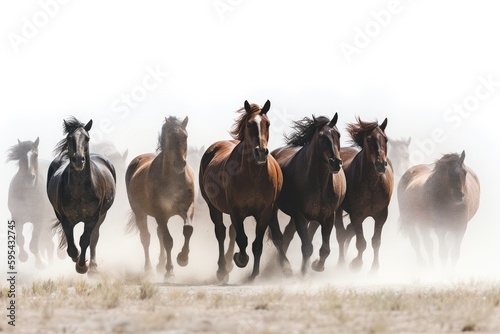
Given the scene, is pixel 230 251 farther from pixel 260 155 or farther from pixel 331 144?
pixel 260 155

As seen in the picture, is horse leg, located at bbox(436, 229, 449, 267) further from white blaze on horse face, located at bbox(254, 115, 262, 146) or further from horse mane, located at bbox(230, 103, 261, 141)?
white blaze on horse face, located at bbox(254, 115, 262, 146)

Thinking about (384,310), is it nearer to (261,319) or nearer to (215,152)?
(261,319)

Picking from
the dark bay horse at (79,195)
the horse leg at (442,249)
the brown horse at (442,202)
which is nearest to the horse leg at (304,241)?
the dark bay horse at (79,195)

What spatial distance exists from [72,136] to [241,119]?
248 cm

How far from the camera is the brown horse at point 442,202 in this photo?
1844 centimetres

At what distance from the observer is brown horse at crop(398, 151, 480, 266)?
1844 cm

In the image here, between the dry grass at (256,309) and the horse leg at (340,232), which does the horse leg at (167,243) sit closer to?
the dry grass at (256,309)

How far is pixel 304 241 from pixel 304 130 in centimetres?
213

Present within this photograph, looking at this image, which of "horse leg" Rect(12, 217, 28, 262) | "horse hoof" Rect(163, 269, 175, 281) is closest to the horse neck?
"horse hoof" Rect(163, 269, 175, 281)

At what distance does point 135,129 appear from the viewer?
31641mm

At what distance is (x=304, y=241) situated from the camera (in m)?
14.6

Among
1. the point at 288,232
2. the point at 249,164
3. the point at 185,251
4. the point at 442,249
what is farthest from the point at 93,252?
the point at 442,249

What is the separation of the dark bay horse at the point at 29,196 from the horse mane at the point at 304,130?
7.16 m

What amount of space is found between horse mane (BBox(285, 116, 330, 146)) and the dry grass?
3.07m
